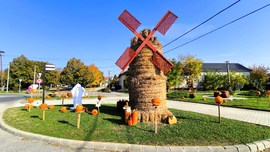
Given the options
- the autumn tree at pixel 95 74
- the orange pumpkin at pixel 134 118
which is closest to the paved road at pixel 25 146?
the orange pumpkin at pixel 134 118

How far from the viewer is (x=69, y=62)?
149 ft

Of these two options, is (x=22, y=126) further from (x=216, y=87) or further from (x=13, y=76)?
(x=13, y=76)

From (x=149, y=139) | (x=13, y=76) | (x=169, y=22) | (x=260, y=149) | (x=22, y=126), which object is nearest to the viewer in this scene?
(x=260, y=149)

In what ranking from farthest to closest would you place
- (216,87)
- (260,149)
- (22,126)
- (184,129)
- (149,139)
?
(216,87)
(22,126)
(184,129)
(149,139)
(260,149)

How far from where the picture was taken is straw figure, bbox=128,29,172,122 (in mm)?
6453

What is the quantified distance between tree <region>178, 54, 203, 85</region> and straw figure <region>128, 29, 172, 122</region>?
3343 cm

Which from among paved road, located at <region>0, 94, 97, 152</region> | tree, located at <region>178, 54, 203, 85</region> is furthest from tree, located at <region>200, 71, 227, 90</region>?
paved road, located at <region>0, 94, 97, 152</region>

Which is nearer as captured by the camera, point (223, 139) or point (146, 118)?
point (223, 139)

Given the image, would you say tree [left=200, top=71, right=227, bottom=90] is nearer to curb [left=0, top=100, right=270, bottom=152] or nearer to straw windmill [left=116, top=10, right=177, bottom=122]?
straw windmill [left=116, top=10, right=177, bottom=122]

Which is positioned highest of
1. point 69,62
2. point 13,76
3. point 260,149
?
point 69,62

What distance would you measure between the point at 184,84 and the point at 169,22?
39.4m

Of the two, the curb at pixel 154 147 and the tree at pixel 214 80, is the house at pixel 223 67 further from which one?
the curb at pixel 154 147

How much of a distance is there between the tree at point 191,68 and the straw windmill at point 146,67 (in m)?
33.2

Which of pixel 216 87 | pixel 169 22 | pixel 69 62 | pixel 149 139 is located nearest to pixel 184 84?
pixel 216 87
